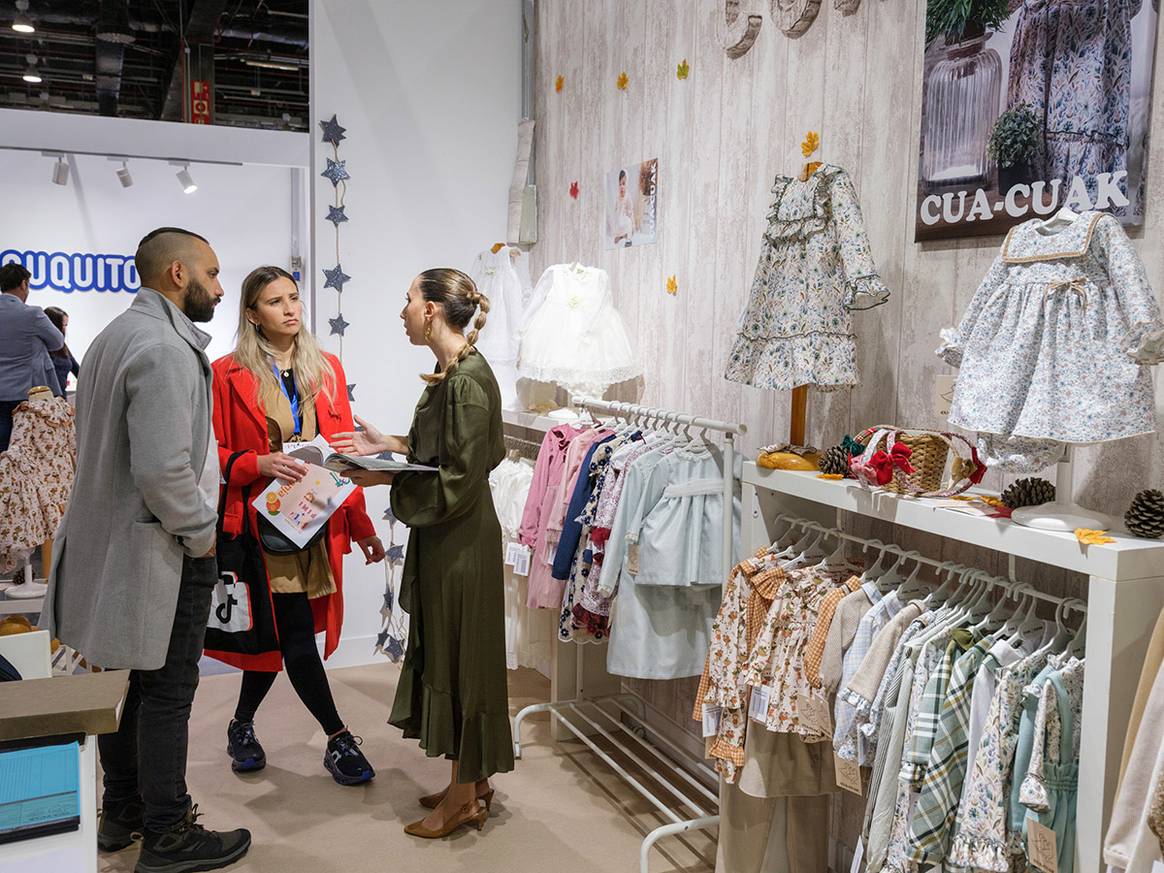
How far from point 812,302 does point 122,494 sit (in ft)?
5.88

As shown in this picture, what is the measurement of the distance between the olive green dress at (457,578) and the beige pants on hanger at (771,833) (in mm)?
721

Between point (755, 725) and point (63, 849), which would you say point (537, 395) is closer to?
point (755, 725)

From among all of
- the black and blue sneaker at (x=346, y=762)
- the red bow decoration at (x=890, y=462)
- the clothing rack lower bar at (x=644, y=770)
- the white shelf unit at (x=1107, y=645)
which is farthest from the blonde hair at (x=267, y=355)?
the white shelf unit at (x=1107, y=645)

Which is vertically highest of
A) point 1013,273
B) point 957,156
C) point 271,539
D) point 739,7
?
point 739,7

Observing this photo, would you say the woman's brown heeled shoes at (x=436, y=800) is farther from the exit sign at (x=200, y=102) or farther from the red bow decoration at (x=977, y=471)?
the exit sign at (x=200, y=102)

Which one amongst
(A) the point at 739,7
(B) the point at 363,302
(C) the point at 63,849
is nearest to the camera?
(C) the point at 63,849

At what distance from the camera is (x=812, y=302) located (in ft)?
8.51

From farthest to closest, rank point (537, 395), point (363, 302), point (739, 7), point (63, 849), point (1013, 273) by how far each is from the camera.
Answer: point (363, 302), point (537, 395), point (739, 7), point (1013, 273), point (63, 849)

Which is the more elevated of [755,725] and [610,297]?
[610,297]

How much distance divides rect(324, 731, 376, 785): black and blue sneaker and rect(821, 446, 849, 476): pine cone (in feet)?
6.62

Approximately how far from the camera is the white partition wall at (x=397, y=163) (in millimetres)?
4688

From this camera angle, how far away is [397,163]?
190 inches

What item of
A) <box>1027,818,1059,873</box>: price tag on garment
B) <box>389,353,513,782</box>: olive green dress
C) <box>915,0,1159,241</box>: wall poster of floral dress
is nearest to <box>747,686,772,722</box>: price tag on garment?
<box>1027,818,1059,873</box>: price tag on garment

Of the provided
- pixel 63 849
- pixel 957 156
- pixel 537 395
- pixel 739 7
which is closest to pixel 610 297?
pixel 537 395
